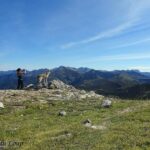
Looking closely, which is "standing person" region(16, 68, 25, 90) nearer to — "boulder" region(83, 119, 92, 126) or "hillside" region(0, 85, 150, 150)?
"hillside" region(0, 85, 150, 150)

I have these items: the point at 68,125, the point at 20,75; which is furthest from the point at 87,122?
the point at 20,75

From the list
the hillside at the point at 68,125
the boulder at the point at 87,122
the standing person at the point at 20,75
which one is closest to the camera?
the hillside at the point at 68,125

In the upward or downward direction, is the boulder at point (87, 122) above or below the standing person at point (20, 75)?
below

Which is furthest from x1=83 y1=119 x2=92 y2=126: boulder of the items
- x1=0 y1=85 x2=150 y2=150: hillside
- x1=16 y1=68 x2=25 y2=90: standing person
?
x1=16 y1=68 x2=25 y2=90: standing person

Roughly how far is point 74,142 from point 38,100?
71.4ft

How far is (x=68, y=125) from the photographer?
28.4 meters

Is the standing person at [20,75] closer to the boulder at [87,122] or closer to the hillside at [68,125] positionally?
the hillside at [68,125]

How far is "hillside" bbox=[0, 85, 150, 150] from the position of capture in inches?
852

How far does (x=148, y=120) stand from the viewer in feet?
98.0

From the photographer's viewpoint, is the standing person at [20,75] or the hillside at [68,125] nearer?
the hillside at [68,125]

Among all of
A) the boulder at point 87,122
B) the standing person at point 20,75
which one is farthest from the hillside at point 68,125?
the standing person at point 20,75

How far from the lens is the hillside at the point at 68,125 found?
21.6m

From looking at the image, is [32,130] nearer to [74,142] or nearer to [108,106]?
[74,142]

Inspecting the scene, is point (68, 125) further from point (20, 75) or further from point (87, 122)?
point (20, 75)
